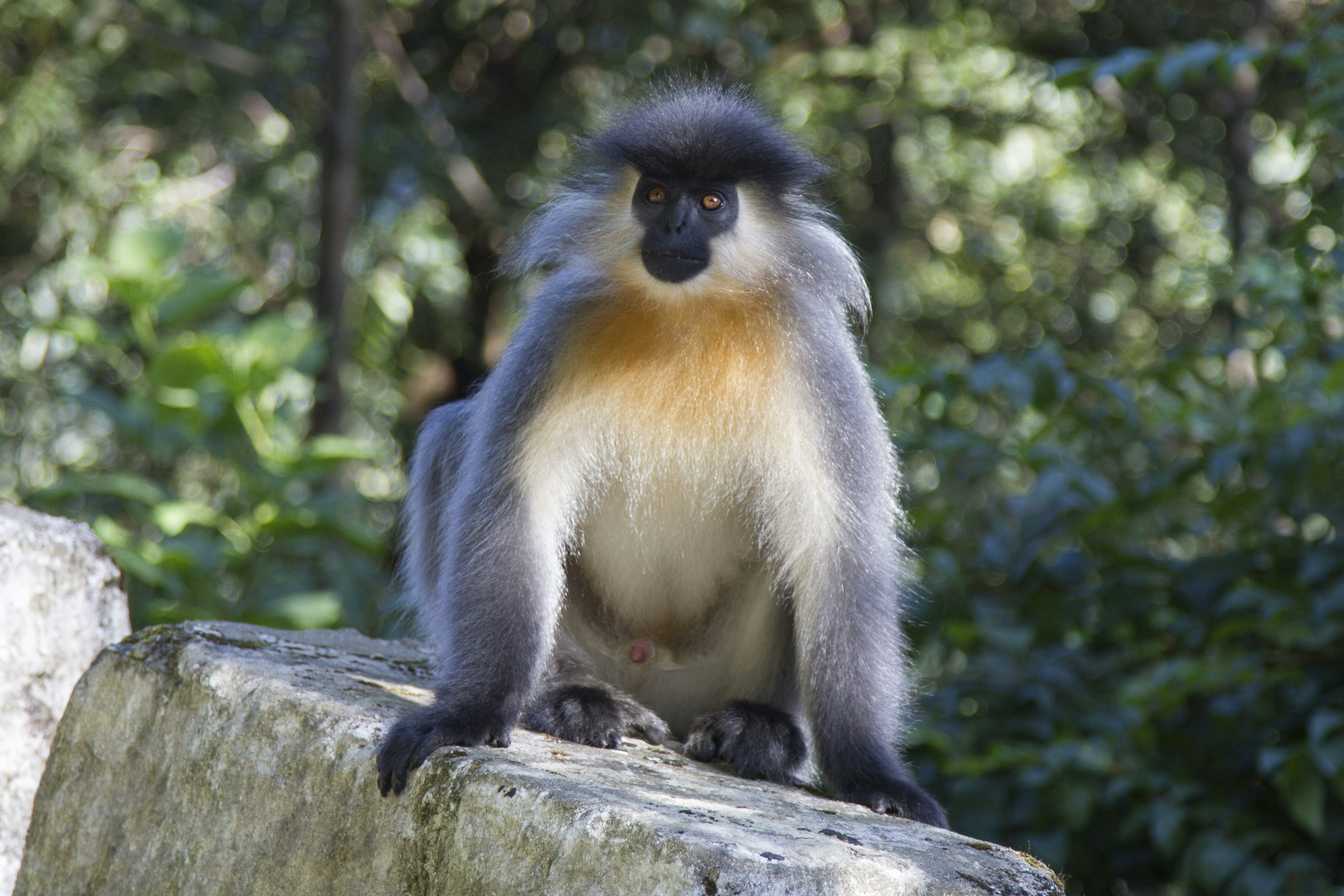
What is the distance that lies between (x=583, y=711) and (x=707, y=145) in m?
1.41

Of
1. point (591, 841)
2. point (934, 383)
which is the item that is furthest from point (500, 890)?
point (934, 383)

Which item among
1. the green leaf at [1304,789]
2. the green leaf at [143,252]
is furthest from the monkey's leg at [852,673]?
the green leaf at [143,252]

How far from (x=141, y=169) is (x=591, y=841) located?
826 cm

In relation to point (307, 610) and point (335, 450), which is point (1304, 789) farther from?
point (335, 450)

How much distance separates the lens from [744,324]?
3.09 m

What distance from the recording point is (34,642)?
10.8 ft

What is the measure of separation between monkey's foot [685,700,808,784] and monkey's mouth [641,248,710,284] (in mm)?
1042

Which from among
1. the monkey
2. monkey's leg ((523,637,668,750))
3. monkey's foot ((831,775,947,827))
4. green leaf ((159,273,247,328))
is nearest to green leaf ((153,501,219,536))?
green leaf ((159,273,247,328))

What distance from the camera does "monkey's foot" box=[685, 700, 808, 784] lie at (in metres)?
2.93

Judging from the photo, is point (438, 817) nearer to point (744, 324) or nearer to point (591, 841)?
point (591, 841)

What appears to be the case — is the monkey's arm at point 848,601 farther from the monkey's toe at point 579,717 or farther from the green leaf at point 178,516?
the green leaf at point 178,516

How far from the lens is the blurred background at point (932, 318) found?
414cm

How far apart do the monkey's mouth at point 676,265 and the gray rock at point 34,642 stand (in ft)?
5.60

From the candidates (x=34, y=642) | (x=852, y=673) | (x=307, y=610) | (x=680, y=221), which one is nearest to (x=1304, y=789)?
(x=852, y=673)
